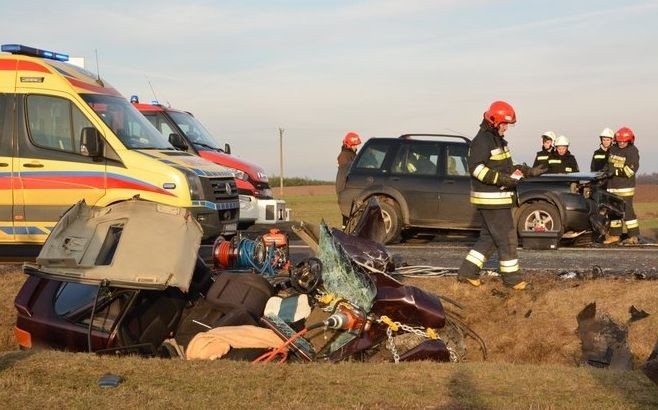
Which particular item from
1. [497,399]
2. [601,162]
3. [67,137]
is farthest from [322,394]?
[601,162]

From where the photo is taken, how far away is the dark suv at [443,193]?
15.2 meters

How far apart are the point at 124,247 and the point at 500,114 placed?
4920 mm

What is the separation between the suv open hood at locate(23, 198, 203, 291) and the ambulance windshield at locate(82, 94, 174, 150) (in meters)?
3.60

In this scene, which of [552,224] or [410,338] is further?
[552,224]

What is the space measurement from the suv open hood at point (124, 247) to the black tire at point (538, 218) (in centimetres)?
846

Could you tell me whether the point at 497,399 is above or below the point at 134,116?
below

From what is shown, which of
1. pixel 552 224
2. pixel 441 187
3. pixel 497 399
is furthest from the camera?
pixel 441 187

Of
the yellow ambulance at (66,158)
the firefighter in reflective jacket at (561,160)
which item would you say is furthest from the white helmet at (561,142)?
the yellow ambulance at (66,158)

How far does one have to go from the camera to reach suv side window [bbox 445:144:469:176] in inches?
645

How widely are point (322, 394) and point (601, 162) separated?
13850mm

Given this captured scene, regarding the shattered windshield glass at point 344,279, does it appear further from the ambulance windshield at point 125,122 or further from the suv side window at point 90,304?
the ambulance windshield at point 125,122

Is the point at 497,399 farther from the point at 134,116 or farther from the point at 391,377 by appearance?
the point at 134,116

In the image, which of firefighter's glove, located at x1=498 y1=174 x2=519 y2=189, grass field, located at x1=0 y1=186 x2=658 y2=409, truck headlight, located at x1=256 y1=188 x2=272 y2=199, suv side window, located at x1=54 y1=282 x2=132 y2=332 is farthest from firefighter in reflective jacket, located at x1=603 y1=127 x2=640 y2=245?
suv side window, located at x1=54 y1=282 x2=132 y2=332

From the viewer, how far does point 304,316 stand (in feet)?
26.7
